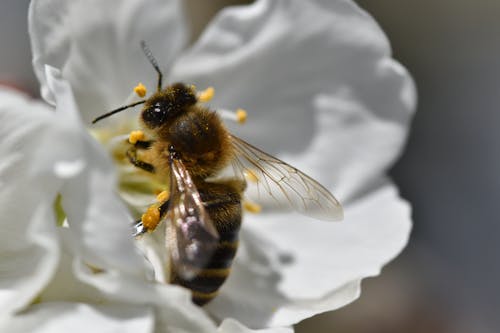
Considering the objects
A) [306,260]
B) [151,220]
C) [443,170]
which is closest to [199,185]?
[151,220]

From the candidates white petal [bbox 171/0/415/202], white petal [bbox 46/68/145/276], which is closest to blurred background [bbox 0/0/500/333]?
white petal [bbox 171/0/415/202]

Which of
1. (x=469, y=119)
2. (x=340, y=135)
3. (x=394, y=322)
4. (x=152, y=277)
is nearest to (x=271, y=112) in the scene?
(x=340, y=135)

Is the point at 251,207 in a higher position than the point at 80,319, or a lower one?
lower

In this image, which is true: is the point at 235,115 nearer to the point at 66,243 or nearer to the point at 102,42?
the point at 102,42

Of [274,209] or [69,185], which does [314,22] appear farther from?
[69,185]

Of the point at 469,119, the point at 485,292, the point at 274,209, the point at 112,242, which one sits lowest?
the point at 485,292

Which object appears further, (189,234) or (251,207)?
(251,207)

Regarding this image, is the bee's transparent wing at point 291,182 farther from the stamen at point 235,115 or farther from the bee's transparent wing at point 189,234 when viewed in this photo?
the bee's transparent wing at point 189,234
